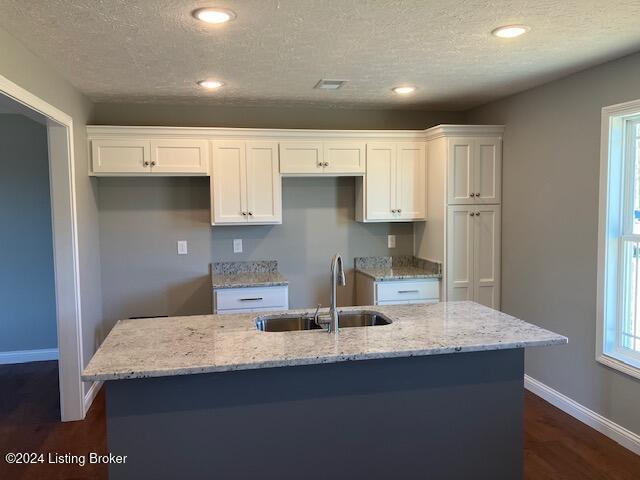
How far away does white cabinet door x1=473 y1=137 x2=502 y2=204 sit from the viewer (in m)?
4.30

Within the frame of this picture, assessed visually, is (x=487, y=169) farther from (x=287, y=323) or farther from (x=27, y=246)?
(x=27, y=246)

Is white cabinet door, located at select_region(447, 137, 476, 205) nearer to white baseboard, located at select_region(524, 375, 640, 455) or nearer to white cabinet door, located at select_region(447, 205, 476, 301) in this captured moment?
white cabinet door, located at select_region(447, 205, 476, 301)

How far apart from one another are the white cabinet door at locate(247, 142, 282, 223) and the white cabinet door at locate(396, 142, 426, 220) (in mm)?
1072

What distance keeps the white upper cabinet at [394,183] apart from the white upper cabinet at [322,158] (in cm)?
11

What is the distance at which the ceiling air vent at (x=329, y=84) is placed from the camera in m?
3.64

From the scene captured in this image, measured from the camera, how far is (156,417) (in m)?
2.05

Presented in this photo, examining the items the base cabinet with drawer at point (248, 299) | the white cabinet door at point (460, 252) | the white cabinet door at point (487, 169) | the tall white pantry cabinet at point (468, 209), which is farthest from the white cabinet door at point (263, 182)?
the white cabinet door at point (487, 169)

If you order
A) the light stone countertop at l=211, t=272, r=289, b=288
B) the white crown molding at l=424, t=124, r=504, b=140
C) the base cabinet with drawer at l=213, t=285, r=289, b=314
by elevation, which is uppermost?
the white crown molding at l=424, t=124, r=504, b=140

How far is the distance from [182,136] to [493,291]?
2.91m

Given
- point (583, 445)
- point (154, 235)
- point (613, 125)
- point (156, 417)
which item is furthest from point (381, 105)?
point (156, 417)

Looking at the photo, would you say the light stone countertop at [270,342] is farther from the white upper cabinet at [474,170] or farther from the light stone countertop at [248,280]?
the white upper cabinet at [474,170]

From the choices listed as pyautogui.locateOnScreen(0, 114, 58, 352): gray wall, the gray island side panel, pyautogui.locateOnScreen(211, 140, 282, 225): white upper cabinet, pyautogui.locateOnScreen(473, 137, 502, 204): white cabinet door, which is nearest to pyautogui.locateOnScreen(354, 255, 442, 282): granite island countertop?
pyautogui.locateOnScreen(473, 137, 502, 204): white cabinet door

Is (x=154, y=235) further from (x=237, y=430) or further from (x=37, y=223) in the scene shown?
(x=237, y=430)

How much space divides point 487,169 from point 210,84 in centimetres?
235
